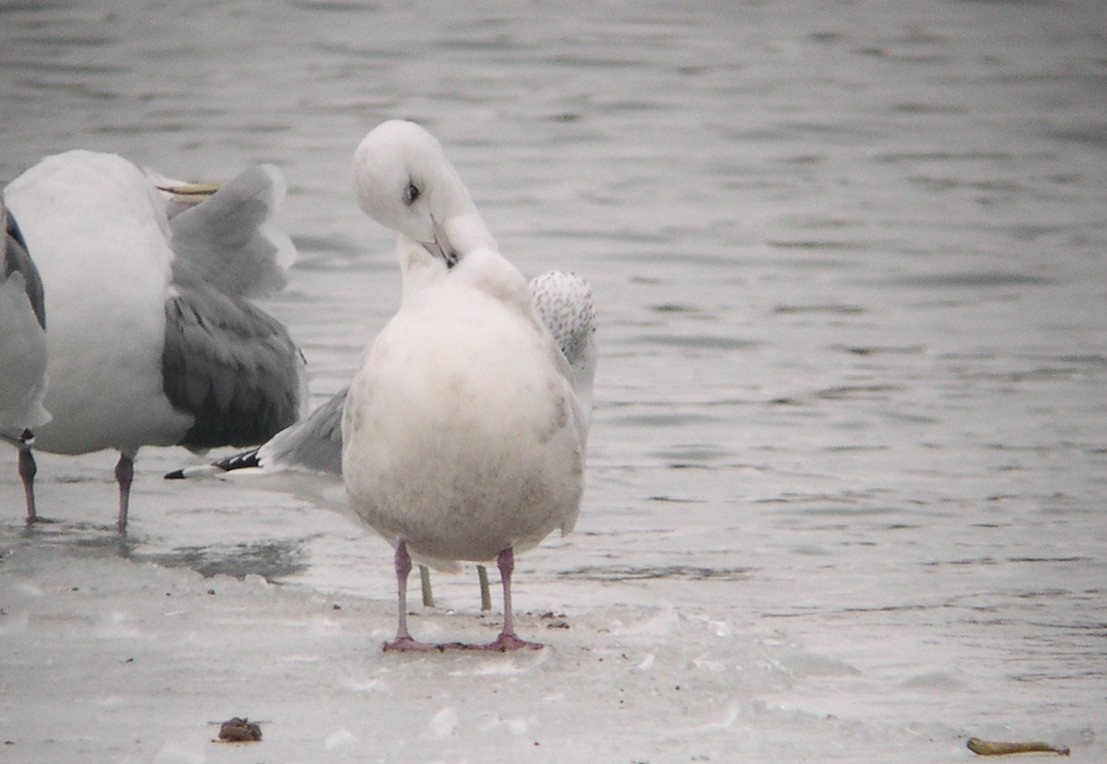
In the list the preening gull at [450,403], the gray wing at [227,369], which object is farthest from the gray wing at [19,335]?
the preening gull at [450,403]

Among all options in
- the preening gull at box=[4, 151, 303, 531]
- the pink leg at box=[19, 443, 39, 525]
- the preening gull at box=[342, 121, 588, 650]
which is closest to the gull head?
the preening gull at box=[342, 121, 588, 650]

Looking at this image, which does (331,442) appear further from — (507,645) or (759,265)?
(759,265)

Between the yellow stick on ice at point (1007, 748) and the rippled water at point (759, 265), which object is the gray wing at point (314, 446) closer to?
the rippled water at point (759, 265)

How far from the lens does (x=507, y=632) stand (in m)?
5.11

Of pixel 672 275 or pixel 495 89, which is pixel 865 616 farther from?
pixel 495 89

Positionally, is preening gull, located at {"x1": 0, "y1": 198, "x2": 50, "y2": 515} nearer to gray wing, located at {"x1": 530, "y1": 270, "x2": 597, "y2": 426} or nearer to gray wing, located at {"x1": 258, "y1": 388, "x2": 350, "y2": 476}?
gray wing, located at {"x1": 258, "y1": 388, "x2": 350, "y2": 476}

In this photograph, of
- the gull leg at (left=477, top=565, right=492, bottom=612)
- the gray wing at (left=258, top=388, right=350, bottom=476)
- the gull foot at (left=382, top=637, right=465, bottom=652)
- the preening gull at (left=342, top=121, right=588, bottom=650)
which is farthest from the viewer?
the gull leg at (left=477, top=565, right=492, bottom=612)

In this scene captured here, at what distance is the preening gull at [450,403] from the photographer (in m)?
4.79

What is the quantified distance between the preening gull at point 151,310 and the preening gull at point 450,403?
2.27m

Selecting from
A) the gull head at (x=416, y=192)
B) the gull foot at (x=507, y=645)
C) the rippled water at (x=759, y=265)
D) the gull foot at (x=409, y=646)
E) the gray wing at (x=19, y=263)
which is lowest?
the rippled water at (x=759, y=265)

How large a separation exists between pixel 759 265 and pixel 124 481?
778 cm

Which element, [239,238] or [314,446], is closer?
[314,446]

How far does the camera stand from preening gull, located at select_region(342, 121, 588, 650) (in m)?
4.79

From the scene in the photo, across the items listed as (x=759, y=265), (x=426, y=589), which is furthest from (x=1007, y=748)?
(x=759, y=265)
